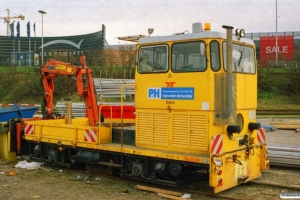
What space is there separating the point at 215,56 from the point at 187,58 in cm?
58

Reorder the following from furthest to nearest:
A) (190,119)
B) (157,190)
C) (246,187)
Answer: (246,187) → (157,190) → (190,119)

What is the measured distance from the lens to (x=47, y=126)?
10648 millimetres

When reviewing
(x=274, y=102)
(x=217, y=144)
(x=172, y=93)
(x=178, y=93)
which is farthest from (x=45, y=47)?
(x=217, y=144)

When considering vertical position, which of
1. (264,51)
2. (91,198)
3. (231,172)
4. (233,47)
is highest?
(264,51)

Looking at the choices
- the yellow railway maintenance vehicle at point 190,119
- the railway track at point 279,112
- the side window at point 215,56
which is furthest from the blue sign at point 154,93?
the railway track at point 279,112

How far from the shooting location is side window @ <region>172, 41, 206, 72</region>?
7.60 metres

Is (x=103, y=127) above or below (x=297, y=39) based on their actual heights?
below

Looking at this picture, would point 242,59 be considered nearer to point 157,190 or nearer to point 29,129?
point 157,190

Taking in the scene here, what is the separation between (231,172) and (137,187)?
210 centimetres

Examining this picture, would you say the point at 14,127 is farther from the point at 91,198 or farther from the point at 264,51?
the point at 264,51

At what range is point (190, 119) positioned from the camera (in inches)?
306

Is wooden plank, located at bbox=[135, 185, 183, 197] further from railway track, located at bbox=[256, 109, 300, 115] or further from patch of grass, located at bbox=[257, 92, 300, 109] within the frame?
patch of grass, located at bbox=[257, 92, 300, 109]

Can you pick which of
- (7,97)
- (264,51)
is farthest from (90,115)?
(264,51)

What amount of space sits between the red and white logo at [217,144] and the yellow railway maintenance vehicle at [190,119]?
0.06 feet
